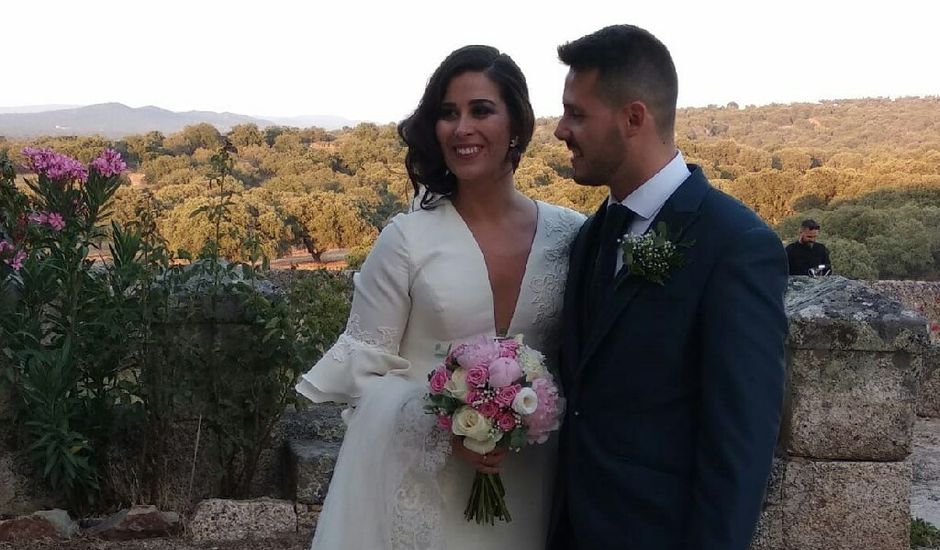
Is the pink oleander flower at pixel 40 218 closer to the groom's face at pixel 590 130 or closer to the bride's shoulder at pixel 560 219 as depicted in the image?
the bride's shoulder at pixel 560 219

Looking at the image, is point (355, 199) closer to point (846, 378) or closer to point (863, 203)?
point (863, 203)

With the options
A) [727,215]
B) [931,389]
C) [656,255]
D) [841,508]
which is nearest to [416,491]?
[656,255]

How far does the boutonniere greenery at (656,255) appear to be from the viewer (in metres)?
1.75

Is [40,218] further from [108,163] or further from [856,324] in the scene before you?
[856,324]

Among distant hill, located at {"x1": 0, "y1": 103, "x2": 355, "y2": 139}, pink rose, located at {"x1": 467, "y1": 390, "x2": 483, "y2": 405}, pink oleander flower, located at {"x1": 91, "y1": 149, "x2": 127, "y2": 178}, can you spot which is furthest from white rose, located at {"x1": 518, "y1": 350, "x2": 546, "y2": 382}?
distant hill, located at {"x1": 0, "y1": 103, "x2": 355, "y2": 139}

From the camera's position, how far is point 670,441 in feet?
5.83

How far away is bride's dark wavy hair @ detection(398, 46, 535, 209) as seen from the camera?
2.37 m

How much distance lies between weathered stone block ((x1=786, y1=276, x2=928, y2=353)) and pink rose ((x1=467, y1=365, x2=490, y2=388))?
5.99 feet

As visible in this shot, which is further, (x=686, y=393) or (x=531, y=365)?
(x=531, y=365)

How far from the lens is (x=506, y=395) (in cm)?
193

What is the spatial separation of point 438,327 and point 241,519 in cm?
229

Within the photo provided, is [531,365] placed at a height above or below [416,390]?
above

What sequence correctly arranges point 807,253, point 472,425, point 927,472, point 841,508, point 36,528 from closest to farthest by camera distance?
point 472,425
point 841,508
point 36,528
point 927,472
point 807,253

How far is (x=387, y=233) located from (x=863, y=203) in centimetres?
2594
